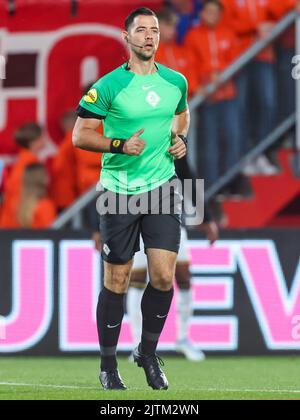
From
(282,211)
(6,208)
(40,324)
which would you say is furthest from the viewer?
(282,211)

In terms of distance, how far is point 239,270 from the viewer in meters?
11.7

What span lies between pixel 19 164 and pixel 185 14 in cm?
214

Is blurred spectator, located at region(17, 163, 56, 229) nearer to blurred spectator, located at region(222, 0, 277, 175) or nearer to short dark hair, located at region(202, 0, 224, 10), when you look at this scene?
blurred spectator, located at region(222, 0, 277, 175)

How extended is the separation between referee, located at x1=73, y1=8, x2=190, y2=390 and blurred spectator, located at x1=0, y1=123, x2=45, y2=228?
15.8 ft

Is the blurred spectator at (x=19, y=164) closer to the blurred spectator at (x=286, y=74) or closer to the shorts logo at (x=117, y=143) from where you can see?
the blurred spectator at (x=286, y=74)

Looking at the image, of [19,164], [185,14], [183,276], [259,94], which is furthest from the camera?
[185,14]

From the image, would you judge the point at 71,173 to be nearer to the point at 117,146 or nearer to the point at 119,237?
the point at 119,237

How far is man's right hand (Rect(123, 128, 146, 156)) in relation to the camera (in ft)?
25.7

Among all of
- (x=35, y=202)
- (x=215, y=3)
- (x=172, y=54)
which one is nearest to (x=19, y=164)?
(x=35, y=202)

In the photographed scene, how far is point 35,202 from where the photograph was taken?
12.7m

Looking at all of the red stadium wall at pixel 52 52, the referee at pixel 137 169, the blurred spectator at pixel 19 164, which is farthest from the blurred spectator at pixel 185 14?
the referee at pixel 137 169
